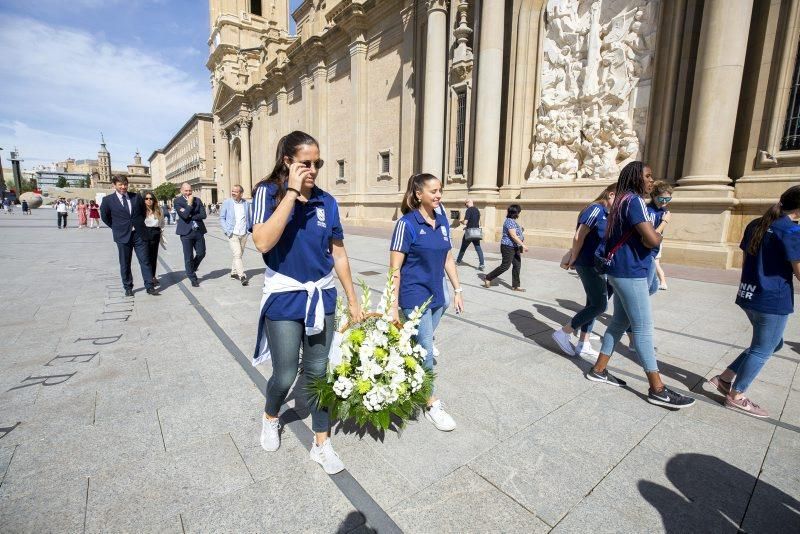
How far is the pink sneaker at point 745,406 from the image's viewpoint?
3.12 metres

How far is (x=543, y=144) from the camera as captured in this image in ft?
44.5

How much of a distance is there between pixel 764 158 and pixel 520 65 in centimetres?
790

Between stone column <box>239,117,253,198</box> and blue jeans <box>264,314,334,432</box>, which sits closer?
blue jeans <box>264,314,334,432</box>

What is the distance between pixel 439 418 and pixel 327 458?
2.89 ft

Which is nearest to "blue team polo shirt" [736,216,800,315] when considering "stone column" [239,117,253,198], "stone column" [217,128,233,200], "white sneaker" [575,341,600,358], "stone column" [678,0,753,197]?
"white sneaker" [575,341,600,358]

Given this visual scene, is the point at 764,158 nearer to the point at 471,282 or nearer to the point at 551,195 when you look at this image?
the point at 551,195

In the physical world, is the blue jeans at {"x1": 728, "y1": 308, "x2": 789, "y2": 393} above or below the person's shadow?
above

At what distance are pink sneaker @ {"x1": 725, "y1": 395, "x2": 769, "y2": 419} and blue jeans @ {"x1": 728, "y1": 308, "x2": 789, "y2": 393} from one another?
83 millimetres

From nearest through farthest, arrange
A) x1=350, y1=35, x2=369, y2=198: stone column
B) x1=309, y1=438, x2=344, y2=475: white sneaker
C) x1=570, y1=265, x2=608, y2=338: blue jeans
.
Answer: x1=309, y1=438, x2=344, y2=475: white sneaker → x1=570, y1=265, x2=608, y2=338: blue jeans → x1=350, y1=35, x2=369, y2=198: stone column

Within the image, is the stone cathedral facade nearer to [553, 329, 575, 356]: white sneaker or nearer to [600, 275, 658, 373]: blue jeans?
[553, 329, 575, 356]: white sneaker

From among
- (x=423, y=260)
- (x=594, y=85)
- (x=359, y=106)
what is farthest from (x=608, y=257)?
(x=359, y=106)

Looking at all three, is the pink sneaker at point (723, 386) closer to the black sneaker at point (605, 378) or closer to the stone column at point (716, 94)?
the black sneaker at point (605, 378)

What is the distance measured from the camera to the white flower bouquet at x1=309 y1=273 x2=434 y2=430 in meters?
2.48

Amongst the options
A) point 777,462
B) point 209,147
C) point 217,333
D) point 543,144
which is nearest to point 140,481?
point 217,333
